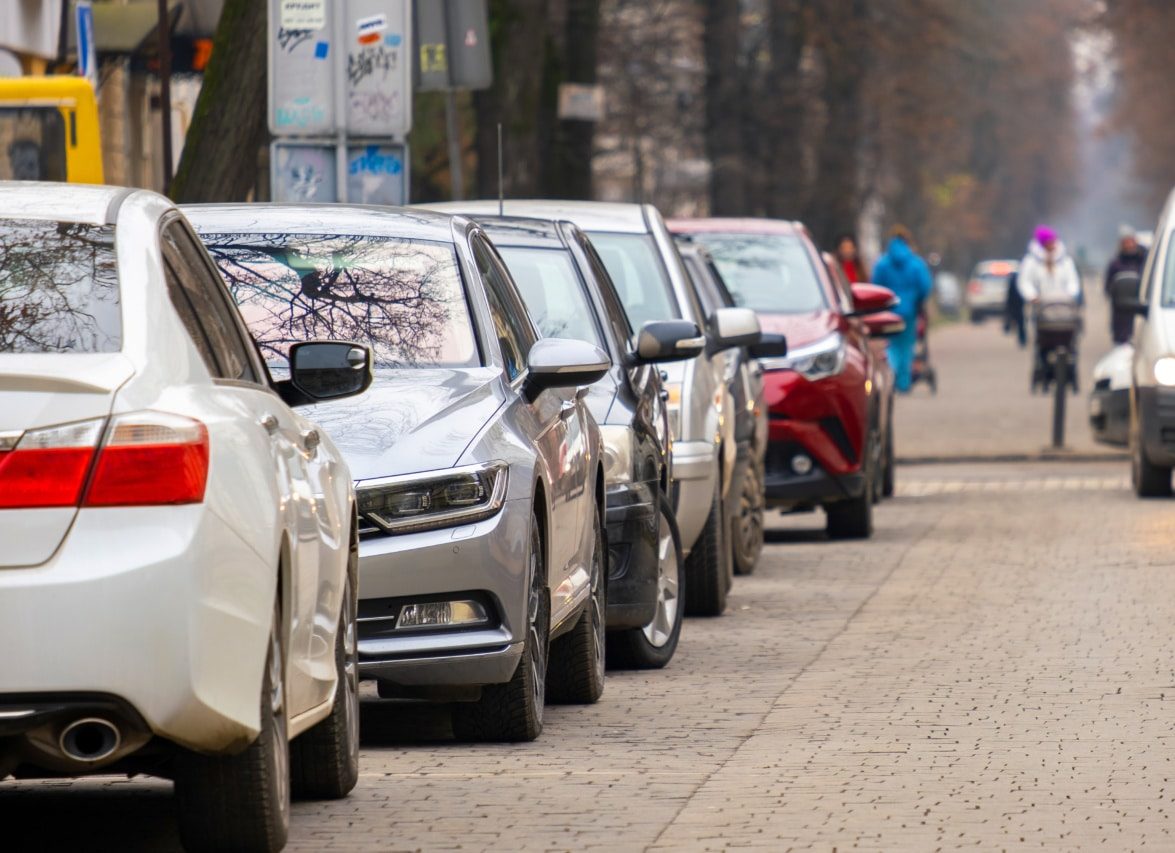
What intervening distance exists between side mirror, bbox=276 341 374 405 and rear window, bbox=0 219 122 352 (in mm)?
985

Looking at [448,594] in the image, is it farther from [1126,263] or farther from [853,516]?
[1126,263]

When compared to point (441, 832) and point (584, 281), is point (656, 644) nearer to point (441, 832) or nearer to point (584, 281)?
point (584, 281)

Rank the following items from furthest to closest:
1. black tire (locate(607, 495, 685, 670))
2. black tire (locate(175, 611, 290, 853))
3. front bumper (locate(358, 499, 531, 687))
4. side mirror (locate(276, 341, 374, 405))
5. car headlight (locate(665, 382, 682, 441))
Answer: car headlight (locate(665, 382, 682, 441))
black tire (locate(607, 495, 685, 670))
front bumper (locate(358, 499, 531, 687))
side mirror (locate(276, 341, 374, 405))
black tire (locate(175, 611, 290, 853))

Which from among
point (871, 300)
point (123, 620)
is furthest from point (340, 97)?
point (123, 620)

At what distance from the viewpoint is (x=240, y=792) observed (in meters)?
5.84

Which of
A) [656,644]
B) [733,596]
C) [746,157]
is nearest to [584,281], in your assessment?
[656,644]

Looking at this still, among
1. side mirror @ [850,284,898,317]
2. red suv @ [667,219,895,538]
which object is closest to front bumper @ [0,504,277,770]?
red suv @ [667,219,895,538]

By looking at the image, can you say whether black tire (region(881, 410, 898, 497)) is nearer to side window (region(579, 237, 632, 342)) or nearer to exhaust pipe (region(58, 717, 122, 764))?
side window (region(579, 237, 632, 342))

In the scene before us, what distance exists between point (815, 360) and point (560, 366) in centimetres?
776

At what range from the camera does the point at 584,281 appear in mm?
10945

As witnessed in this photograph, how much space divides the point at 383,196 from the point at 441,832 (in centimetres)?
927

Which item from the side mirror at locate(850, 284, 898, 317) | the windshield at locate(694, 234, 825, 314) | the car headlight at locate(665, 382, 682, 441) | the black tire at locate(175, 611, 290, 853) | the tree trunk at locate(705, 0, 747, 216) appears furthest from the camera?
the tree trunk at locate(705, 0, 747, 216)

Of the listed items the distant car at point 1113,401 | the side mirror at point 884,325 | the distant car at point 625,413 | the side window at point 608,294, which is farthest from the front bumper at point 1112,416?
the side window at point 608,294

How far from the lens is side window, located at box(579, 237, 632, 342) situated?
11000 millimetres
